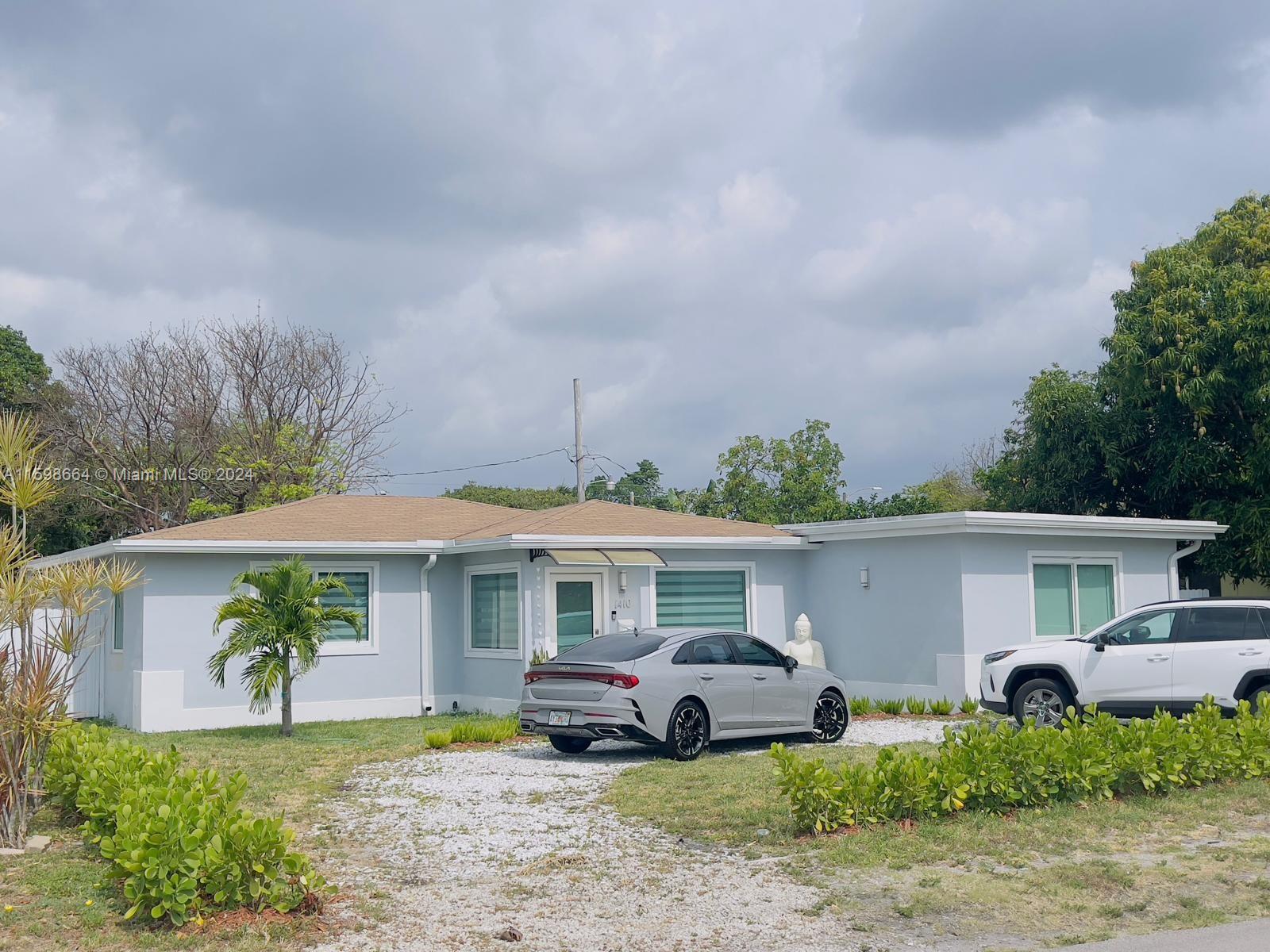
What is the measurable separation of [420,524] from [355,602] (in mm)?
2281

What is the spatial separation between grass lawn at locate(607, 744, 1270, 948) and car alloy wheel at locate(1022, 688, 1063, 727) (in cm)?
419

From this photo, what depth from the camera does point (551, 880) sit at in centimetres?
796

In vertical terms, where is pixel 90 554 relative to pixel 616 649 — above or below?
above

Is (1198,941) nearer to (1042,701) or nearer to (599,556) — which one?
(1042,701)

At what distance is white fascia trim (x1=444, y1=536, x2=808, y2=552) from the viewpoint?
59.0 feet

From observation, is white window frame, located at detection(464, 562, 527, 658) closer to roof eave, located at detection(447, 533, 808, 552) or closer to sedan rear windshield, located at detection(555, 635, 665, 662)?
roof eave, located at detection(447, 533, 808, 552)

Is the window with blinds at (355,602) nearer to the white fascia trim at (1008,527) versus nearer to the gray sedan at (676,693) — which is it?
the gray sedan at (676,693)

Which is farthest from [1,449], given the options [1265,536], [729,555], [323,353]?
[323,353]

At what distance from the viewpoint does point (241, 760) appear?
1363 centimetres

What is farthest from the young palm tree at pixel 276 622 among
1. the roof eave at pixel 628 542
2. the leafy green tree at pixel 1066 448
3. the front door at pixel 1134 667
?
the leafy green tree at pixel 1066 448

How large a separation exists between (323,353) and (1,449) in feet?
95.6

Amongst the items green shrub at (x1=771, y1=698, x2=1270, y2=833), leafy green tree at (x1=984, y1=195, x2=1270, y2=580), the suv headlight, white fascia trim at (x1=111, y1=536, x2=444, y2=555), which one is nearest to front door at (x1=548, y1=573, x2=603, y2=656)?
white fascia trim at (x1=111, y1=536, x2=444, y2=555)

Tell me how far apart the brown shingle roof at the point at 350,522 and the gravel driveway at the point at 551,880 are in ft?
25.1

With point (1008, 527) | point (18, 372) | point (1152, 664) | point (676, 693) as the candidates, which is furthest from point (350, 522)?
point (18, 372)
